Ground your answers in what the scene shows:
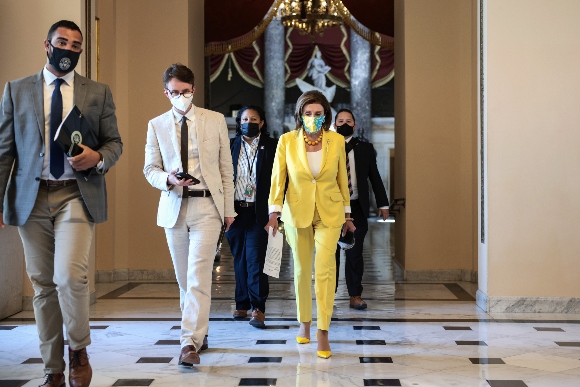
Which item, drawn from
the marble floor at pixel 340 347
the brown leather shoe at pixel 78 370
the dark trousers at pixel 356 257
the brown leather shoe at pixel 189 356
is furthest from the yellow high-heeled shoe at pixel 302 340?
the brown leather shoe at pixel 78 370

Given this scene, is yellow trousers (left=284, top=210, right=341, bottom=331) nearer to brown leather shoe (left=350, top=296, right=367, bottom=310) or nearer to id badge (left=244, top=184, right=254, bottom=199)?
id badge (left=244, top=184, right=254, bottom=199)

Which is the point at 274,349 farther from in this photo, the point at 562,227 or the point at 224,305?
the point at 562,227

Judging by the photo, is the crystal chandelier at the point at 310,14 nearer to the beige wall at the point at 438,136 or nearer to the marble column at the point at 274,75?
the beige wall at the point at 438,136

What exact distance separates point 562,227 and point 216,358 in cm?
322

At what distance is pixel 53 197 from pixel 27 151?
251mm

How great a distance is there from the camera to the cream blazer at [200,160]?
185 inches

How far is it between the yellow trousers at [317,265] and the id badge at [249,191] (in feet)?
3.49

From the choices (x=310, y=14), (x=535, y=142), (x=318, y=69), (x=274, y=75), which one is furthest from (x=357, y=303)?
(x=318, y=69)

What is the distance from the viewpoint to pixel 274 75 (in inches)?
990

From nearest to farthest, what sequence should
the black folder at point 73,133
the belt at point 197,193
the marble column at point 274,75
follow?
the black folder at point 73,133 < the belt at point 197,193 < the marble column at point 274,75

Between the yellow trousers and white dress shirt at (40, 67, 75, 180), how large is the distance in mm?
1667

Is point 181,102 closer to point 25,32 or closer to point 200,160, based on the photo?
point 200,160

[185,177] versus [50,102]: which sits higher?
[50,102]

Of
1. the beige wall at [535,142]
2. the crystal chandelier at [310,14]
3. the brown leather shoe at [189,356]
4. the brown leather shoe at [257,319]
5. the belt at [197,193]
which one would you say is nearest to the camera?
the brown leather shoe at [189,356]
